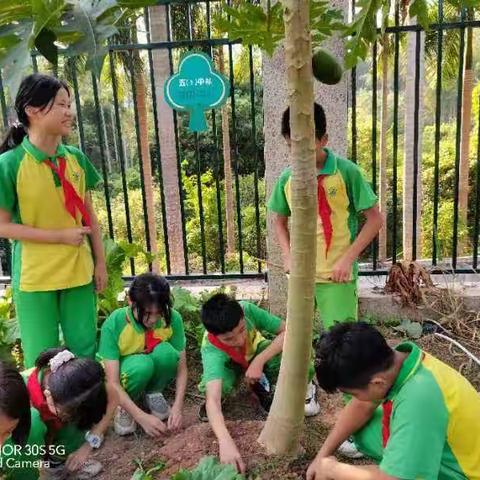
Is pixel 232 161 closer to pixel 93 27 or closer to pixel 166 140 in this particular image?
pixel 166 140

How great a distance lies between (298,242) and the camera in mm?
1920

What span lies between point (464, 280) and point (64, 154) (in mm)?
2830

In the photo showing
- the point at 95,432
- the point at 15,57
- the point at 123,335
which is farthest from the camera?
the point at 123,335

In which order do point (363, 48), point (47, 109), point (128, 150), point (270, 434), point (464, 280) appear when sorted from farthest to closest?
1. point (128, 150)
2. point (464, 280)
3. point (47, 109)
4. point (270, 434)
5. point (363, 48)

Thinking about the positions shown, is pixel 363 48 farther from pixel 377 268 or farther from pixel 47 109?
pixel 377 268

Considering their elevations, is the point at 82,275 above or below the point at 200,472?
above

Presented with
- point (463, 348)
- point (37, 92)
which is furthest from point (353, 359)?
point (463, 348)

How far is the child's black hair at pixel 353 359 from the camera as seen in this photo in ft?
5.83

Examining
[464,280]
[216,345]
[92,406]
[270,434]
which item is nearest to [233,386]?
Result: [216,345]

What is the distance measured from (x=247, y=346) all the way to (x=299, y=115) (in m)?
1.49

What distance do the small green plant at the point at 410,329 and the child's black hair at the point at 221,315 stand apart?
1491mm

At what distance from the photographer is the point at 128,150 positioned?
40969mm

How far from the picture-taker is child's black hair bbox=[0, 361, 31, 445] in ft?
6.59

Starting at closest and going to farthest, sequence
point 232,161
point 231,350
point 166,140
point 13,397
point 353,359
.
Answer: point 353,359 → point 13,397 → point 231,350 → point 166,140 → point 232,161
